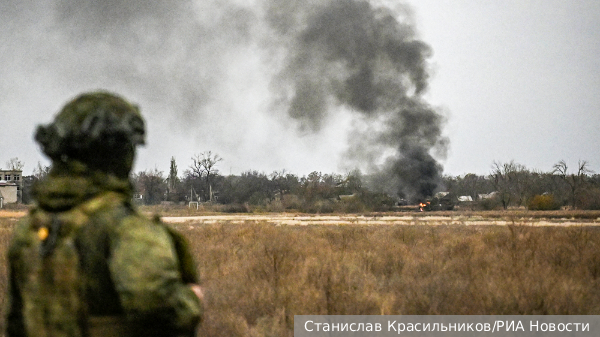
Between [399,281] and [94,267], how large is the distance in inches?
258

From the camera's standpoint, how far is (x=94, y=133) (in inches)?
71.6

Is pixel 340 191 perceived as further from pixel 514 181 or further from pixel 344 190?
pixel 514 181

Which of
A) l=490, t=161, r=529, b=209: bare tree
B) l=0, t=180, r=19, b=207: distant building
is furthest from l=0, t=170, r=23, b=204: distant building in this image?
l=490, t=161, r=529, b=209: bare tree

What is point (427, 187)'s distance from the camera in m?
57.6

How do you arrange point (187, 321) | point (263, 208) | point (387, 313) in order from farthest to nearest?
point (263, 208)
point (387, 313)
point (187, 321)

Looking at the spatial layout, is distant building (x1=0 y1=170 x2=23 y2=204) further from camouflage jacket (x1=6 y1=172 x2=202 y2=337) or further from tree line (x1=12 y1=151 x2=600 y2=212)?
camouflage jacket (x1=6 y1=172 x2=202 y2=337)

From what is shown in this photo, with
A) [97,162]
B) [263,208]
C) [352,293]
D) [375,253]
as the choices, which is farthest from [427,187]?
[97,162]

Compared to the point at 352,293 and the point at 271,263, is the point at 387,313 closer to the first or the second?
the point at 352,293

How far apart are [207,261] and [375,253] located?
348cm

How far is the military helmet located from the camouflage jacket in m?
0.10

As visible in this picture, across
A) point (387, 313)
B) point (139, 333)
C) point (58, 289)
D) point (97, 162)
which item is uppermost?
point (97, 162)

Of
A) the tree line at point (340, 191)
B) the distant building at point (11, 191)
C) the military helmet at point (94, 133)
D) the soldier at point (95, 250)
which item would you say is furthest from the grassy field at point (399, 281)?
the distant building at point (11, 191)

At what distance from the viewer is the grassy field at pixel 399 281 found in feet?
19.3

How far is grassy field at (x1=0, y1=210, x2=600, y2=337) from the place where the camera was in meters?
5.89
